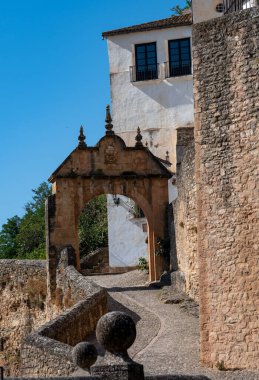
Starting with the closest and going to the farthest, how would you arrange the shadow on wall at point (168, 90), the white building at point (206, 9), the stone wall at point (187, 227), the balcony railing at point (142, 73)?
1. the stone wall at point (187, 227)
2. the white building at point (206, 9)
3. the shadow on wall at point (168, 90)
4. the balcony railing at point (142, 73)

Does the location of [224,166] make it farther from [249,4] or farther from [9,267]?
[9,267]

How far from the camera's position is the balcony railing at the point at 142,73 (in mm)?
42094

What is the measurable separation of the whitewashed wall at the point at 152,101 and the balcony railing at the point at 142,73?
18 cm

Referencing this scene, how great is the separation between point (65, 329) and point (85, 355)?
8071 mm

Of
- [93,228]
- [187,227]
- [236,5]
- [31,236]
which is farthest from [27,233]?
[236,5]

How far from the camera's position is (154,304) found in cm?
2598

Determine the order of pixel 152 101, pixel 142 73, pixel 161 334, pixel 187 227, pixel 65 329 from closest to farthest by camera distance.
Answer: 1. pixel 161 334
2. pixel 65 329
3. pixel 187 227
4. pixel 152 101
5. pixel 142 73

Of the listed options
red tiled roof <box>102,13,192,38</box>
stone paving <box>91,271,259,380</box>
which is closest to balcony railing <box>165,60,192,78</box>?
red tiled roof <box>102,13,192,38</box>

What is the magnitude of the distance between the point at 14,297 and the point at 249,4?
59.9 feet

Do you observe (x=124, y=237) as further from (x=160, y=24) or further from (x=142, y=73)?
(x=160, y=24)

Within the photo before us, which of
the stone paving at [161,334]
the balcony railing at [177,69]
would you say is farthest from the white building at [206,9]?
the stone paving at [161,334]

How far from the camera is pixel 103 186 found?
3177 centimetres

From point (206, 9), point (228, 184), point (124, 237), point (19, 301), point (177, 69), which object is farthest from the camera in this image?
point (177, 69)

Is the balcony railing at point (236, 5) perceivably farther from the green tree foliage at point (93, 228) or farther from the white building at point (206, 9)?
the green tree foliage at point (93, 228)
